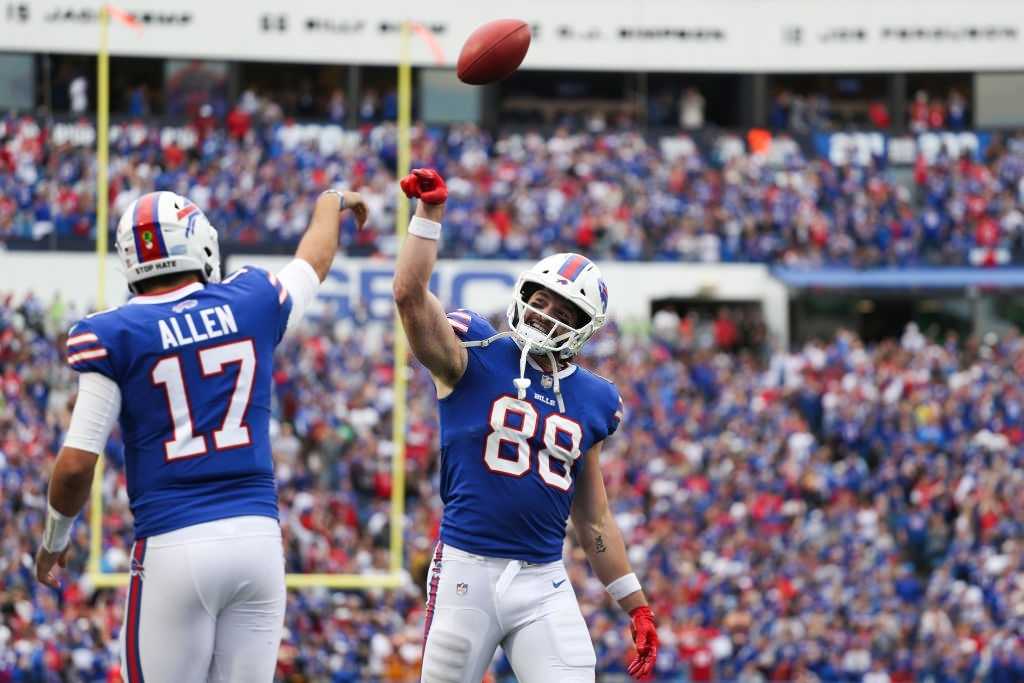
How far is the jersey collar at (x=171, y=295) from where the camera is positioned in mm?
4168

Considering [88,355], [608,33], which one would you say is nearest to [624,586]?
[88,355]

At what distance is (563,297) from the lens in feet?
15.6

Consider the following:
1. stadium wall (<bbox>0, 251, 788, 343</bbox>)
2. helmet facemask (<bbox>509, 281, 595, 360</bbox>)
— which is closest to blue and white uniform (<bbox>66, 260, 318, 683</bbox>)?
helmet facemask (<bbox>509, 281, 595, 360</bbox>)

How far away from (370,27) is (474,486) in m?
19.8

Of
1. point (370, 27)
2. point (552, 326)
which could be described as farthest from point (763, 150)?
point (552, 326)

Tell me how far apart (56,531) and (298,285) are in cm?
88

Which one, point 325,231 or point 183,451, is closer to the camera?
point 183,451

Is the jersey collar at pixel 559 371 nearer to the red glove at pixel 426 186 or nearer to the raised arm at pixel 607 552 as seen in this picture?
the raised arm at pixel 607 552

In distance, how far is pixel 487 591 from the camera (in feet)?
15.1

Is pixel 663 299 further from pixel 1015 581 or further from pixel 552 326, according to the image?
pixel 552 326

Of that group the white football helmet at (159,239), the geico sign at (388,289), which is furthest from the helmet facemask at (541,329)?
the geico sign at (388,289)

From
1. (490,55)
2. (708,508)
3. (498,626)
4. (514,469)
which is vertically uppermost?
(490,55)

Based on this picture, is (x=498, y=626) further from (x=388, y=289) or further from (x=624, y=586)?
(x=388, y=289)

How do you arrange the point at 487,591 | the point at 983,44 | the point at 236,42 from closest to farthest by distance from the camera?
the point at 487,591 → the point at 236,42 → the point at 983,44
